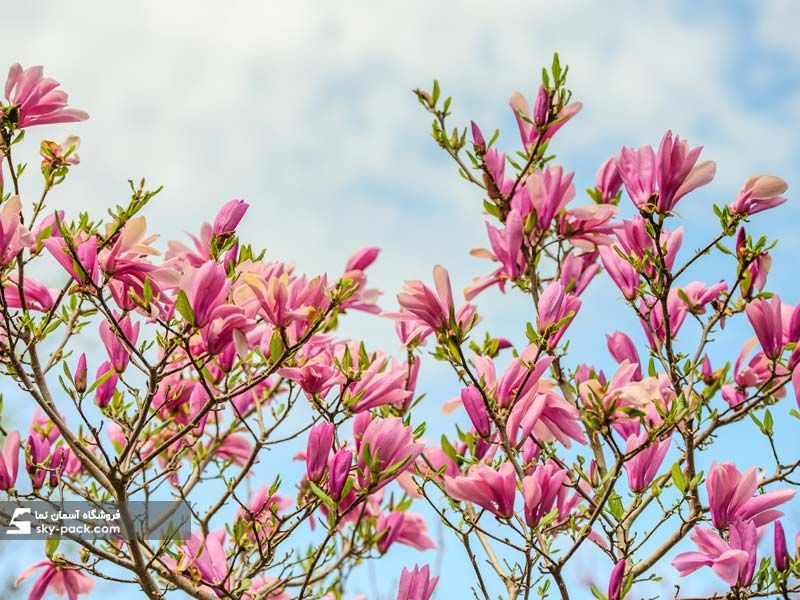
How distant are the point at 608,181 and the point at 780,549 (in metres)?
1.11

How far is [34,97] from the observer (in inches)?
73.2

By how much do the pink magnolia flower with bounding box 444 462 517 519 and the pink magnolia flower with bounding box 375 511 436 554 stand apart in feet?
2.79

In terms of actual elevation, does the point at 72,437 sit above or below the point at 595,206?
below

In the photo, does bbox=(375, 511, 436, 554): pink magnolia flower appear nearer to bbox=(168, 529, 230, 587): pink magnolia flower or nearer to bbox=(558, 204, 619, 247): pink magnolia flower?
bbox=(168, 529, 230, 587): pink magnolia flower

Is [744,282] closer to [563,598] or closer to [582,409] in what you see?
[582,409]

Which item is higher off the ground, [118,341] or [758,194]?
[758,194]

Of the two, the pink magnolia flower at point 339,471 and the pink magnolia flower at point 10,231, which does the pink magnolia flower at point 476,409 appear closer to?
the pink magnolia flower at point 339,471

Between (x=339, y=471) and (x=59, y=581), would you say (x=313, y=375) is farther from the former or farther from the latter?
(x=59, y=581)

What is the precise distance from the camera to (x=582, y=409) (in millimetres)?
1792

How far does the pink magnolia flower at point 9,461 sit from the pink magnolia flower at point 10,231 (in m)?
0.51

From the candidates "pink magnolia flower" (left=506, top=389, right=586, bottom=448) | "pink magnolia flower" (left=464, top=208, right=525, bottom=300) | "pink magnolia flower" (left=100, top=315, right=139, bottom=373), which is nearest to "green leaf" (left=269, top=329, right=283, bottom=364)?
"pink magnolia flower" (left=100, top=315, right=139, bottom=373)

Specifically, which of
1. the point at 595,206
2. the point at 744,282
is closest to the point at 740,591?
the point at 744,282

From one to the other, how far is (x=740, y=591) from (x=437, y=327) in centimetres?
81

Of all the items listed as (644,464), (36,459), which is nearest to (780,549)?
(644,464)
